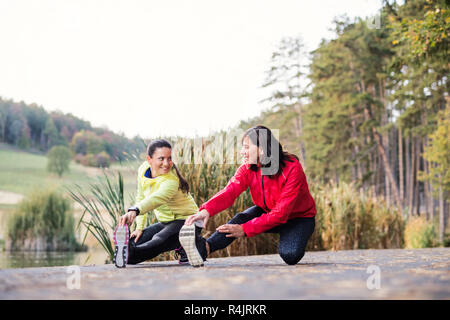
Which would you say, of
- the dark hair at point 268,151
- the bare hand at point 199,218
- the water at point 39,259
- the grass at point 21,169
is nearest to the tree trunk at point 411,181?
the water at point 39,259

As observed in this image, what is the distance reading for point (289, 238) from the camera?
3.34 m

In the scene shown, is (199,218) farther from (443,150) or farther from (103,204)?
(443,150)

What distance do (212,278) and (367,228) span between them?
→ 6390mm

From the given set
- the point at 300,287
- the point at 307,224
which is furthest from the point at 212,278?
the point at 307,224

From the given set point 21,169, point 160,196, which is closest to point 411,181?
point 160,196

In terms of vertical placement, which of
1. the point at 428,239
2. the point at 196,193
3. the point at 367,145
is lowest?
the point at 428,239

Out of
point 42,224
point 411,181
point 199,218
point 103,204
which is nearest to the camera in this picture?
point 199,218

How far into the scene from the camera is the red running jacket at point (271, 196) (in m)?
3.12

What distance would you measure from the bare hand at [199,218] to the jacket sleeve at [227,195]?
0.16 feet

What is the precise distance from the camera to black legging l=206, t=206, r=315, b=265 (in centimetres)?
330

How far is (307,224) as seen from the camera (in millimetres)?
3416

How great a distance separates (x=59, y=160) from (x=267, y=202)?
3527cm

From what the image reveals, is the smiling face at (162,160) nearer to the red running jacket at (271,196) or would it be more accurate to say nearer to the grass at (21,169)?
the red running jacket at (271,196)
